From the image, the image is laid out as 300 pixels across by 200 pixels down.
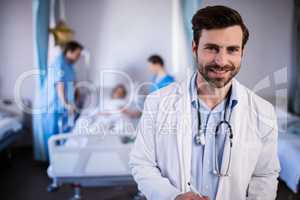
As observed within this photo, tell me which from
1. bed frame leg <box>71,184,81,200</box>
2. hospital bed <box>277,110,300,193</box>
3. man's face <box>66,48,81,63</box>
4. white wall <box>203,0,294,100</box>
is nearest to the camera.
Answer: white wall <box>203,0,294,100</box>

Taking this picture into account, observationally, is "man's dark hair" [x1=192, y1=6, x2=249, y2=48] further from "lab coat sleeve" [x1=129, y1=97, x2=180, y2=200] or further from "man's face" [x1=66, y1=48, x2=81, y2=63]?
"man's face" [x1=66, y1=48, x2=81, y2=63]

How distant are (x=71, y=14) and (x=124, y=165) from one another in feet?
3.94

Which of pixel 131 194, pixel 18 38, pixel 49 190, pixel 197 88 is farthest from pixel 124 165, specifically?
pixel 18 38

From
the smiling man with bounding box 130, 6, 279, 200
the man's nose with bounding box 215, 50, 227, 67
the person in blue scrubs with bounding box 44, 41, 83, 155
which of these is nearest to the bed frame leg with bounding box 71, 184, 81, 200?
the person in blue scrubs with bounding box 44, 41, 83, 155

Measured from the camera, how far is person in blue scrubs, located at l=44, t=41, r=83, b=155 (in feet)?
5.80

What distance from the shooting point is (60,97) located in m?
1.75

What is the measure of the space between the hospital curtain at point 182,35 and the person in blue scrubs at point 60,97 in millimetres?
732

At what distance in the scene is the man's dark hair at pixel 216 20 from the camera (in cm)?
73

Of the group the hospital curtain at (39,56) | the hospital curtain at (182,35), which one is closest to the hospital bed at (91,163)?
the hospital curtain at (39,56)

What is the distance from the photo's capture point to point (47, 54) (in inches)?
82.6

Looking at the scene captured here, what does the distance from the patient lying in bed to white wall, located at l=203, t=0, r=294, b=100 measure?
0.83 meters

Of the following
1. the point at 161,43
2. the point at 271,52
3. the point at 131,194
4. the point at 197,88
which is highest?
the point at 161,43

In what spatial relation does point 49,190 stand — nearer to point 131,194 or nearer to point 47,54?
point 131,194

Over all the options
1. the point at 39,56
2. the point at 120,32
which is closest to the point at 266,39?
the point at 120,32
